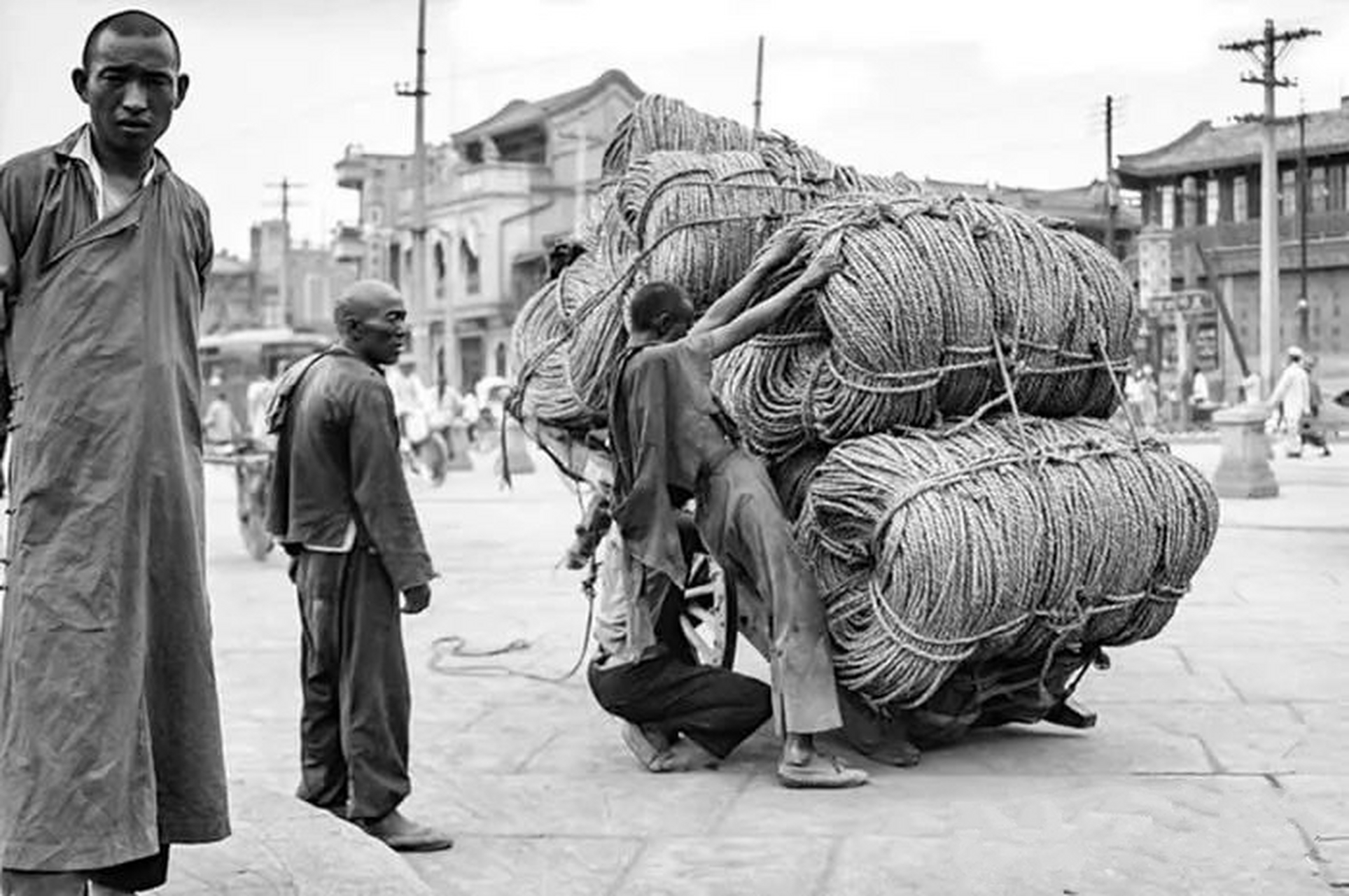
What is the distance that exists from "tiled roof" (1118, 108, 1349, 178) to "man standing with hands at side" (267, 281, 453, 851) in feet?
145

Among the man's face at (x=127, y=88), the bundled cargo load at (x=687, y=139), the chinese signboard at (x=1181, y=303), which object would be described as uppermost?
the chinese signboard at (x=1181, y=303)

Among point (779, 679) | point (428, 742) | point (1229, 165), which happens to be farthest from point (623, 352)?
point (1229, 165)

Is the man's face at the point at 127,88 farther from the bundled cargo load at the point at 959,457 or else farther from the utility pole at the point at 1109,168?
the utility pole at the point at 1109,168

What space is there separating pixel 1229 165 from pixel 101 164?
4708 centimetres

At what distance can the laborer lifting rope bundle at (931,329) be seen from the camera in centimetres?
606

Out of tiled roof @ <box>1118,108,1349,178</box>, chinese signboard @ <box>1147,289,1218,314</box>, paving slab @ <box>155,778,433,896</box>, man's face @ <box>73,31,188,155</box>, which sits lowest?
paving slab @ <box>155,778,433,896</box>

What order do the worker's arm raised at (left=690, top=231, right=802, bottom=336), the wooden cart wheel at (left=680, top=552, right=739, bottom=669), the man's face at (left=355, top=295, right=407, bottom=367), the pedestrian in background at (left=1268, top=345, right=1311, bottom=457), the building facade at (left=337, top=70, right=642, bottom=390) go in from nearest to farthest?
1. the man's face at (left=355, top=295, right=407, bottom=367)
2. the worker's arm raised at (left=690, top=231, right=802, bottom=336)
3. the wooden cart wheel at (left=680, top=552, right=739, bottom=669)
4. the pedestrian in background at (left=1268, top=345, right=1311, bottom=457)
5. the building facade at (left=337, top=70, right=642, bottom=390)

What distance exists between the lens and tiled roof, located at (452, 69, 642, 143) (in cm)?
5388

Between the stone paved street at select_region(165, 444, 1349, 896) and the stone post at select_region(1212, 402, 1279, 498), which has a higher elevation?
the stone post at select_region(1212, 402, 1279, 498)

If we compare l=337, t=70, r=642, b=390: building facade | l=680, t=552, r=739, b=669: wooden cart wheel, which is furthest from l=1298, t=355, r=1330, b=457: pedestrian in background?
l=337, t=70, r=642, b=390: building facade

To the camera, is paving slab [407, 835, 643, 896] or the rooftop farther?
the rooftop

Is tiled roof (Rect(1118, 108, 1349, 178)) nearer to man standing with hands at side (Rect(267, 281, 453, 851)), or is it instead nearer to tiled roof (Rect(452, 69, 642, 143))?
tiled roof (Rect(452, 69, 642, 143))

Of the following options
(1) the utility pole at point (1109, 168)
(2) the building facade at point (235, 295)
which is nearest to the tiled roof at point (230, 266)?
(2) the building facade at point (235, 295)

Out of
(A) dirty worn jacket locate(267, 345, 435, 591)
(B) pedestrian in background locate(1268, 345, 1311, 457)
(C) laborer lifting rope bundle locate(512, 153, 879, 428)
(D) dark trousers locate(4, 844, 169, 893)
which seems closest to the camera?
(D) dark trousers locate(4, 844, 169, 893)
